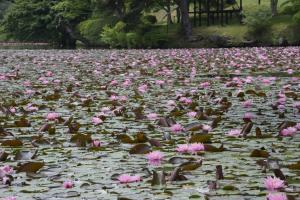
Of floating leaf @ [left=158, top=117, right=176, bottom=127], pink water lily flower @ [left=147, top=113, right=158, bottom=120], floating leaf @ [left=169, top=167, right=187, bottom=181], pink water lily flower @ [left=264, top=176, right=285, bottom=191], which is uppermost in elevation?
pink water lily flower @ [left=264, top=176, right=285, bottom=191]

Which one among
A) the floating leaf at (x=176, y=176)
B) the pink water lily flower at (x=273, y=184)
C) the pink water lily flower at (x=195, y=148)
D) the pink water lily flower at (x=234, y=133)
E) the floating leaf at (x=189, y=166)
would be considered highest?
the pink water lily flower at (x=273, y=184)

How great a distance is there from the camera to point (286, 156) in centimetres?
424

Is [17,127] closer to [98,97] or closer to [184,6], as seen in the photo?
[98,97]

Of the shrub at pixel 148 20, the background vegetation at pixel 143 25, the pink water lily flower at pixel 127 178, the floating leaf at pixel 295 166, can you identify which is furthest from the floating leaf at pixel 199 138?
the shrub at pixel 148 20

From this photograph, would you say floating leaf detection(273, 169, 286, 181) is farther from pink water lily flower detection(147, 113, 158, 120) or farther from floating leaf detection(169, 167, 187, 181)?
pink water lily flower detection(147, 113, 158, 120)

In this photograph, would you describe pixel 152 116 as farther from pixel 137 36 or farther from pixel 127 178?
pixel 137 36

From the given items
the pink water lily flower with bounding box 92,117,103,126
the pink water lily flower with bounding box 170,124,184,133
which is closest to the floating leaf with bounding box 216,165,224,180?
the pink water lily flower with bounding box 170,124,184,133

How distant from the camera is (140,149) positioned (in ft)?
14.7

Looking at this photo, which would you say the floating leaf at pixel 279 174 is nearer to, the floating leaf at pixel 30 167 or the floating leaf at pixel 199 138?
the floating leaf at pixel 199 138

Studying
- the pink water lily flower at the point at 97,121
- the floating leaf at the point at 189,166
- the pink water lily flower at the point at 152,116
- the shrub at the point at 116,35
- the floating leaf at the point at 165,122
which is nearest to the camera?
the floating leaf at the point at 189,166

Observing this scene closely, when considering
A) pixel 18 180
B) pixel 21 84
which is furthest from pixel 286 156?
pixel 21 84

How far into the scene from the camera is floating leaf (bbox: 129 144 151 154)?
4441 mm

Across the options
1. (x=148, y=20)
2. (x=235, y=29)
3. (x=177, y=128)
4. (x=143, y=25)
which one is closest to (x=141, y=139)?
(x=177, y=128)

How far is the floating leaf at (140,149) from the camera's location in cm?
444
